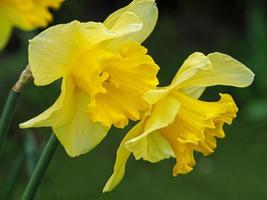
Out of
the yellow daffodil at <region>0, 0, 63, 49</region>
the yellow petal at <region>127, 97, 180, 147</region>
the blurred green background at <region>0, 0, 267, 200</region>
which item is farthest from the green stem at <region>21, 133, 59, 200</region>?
the blurred green background at <region>0, 0, 267, 200</region>

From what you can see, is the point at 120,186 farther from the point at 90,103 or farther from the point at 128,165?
the point at 90,103

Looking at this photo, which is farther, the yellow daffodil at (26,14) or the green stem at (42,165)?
the yellow daffodil at (26,14)

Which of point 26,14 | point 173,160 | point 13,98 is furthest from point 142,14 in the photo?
point 173,160

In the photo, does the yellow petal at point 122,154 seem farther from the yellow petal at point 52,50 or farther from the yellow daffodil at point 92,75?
the yellow petal at point 52,50

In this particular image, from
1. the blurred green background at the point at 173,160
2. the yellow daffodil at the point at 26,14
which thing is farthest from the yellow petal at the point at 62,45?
the blurred green background at the point at 173,160

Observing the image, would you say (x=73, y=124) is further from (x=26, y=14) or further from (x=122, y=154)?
(x=26, y=14)

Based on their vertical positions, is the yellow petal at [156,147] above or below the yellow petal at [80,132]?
below
